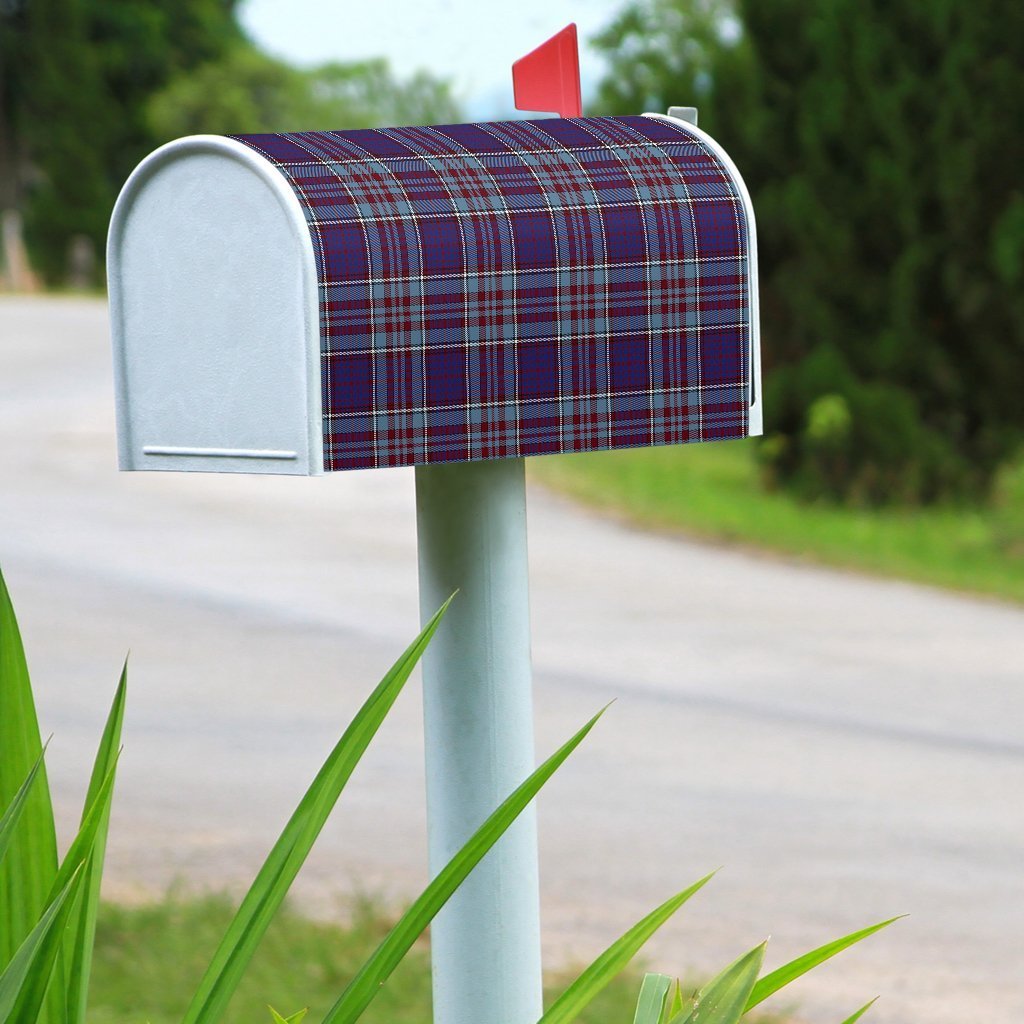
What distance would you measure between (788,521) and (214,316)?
7.88 meters

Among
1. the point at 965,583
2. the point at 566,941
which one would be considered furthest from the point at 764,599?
the point at 566,941

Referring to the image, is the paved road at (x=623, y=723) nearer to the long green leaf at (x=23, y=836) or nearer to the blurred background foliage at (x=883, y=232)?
the blurred background foliage at (x=883, y=232)

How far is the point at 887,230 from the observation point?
9781 millimetres

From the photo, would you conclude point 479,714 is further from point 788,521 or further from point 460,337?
point 788,521

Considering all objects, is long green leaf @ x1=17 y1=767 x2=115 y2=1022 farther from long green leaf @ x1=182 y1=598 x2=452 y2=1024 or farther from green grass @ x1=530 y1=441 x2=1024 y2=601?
green grass @ x1=530 y1=441 x2=1024 y2=601

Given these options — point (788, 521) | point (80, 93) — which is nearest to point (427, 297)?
point (788, 521)

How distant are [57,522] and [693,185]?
27.3 feet

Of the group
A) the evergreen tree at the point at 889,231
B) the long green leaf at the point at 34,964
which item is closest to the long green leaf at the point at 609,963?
the long green leaf at the point at 34,964

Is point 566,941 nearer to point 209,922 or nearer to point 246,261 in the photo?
point 209,922

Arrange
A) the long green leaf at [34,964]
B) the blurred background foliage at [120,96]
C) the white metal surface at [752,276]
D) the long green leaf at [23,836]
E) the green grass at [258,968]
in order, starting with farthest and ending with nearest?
the blurred background foliage at [120,96]
the green grass at [258,968]
the white metal surface at [752,276]
the long green leaf at [23,836]
the long green leaf at [34,964]

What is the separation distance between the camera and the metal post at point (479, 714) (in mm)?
1813

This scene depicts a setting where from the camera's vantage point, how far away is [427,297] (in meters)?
1.63

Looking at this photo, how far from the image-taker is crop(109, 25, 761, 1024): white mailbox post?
1.62 meters

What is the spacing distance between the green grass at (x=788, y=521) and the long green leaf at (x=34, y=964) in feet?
22.3
